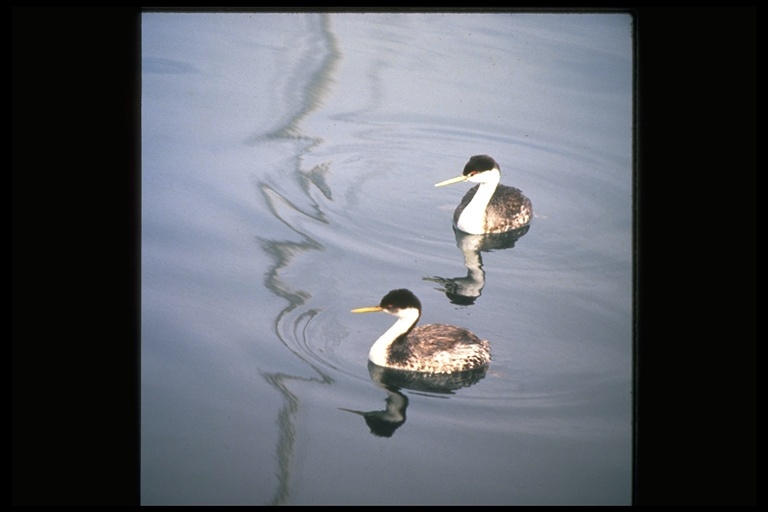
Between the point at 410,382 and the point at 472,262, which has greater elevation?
the point at 472,262

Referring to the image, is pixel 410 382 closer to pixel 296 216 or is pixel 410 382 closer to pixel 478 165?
pixel 296 216

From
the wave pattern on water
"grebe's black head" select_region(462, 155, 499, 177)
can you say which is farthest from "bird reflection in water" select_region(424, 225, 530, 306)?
the wave pattern on water

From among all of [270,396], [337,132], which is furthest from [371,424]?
[337,132]

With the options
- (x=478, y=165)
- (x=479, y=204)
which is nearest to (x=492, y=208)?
(x=479, y=204)

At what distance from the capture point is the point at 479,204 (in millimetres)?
4555

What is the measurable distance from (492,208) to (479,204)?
55 millimetres

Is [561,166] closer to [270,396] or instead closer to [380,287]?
[380,287]

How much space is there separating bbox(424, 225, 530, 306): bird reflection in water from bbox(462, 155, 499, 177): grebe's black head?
0.86 feet

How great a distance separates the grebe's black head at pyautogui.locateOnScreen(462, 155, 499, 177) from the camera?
14.5ft

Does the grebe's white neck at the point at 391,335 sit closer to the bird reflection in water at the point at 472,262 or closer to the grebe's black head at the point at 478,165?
the bird reflection in water at the point at 472,262

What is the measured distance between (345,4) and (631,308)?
1321 millimetres

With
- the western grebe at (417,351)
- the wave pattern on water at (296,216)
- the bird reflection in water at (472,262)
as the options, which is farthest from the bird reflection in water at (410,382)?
the bird reflection in water at (472,262)

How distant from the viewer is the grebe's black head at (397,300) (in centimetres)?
375

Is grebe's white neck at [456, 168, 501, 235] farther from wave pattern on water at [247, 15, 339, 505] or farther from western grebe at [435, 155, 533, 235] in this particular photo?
wave pattern on water at [247, 15, 339, 505]
